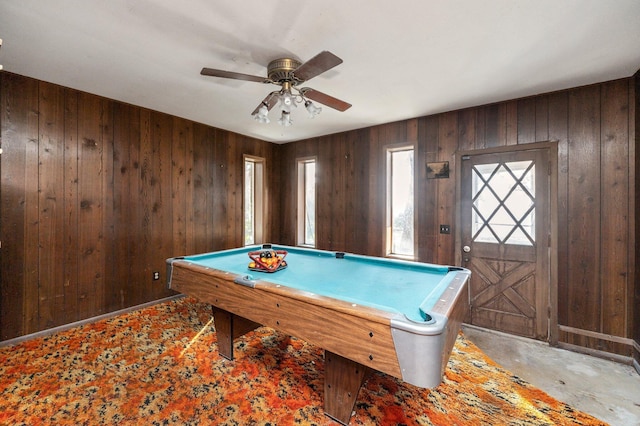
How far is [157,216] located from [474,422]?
3812 millimetres

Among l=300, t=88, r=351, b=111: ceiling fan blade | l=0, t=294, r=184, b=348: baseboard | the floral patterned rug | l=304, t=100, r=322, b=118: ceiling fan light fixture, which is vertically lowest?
the floral patterned rug

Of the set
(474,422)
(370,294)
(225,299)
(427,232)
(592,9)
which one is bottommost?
(474,422)

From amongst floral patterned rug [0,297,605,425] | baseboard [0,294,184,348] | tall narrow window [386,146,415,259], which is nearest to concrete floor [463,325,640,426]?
floral patterned rug [0,297,605,425]

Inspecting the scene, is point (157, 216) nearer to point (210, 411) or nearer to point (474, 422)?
point (210, 411)

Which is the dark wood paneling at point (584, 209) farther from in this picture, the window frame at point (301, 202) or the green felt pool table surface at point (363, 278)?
the window frame at point (301, 202)

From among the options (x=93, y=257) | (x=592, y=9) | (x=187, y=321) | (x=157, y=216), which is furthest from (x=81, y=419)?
(x=592, y=9)

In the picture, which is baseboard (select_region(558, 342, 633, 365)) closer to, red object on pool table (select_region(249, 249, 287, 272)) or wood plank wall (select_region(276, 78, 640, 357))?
wood plank wall (select_region(276, 78, 640, 357))

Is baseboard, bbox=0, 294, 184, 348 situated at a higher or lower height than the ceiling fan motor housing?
lower

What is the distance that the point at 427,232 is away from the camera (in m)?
3.34

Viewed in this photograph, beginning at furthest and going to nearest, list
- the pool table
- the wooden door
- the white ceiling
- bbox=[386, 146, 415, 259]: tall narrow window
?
1. bbox=[386, 146, 415, 259]: tall narrow window
2. the wooden door
3. the white ceiling
4. the pool table

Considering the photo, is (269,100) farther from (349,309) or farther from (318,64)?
(349,309)

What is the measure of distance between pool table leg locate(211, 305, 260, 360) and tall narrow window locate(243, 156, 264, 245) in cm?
262

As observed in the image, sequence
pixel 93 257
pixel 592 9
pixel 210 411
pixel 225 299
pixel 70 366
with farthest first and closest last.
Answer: pixel 93 257, pixel 70 366, pixel 225 299, pixel 210 411, pixel 592 9

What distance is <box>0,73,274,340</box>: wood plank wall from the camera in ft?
8.00
